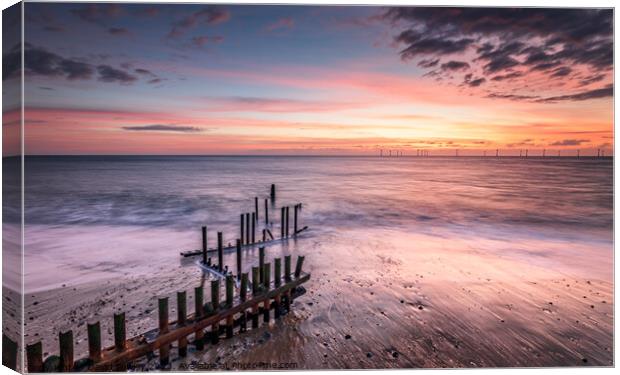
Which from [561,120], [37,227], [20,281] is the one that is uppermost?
[561,120]

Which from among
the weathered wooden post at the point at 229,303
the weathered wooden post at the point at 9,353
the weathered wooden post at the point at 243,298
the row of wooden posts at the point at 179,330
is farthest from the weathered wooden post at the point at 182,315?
the weathered wooden post at the point at 9,353

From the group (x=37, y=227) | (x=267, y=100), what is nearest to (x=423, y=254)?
(x=267, y=100)

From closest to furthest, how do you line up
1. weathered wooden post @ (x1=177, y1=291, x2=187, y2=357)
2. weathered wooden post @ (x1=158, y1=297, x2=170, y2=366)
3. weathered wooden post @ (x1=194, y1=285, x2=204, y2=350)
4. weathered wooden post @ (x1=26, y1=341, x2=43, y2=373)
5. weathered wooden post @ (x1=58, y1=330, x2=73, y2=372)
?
weathered wooden post @ (x1=26, y1=341, x2=43, y2=373) → weathered wooden post @ (x1=58, y1=330, x2=73, y2=372) → weathered wooden post @ (x1=158, y1=297, x2=170, y2=366) → weathered wooden post @ (x1=177, y1=291, x2=187, y2=357) → weathered wooden post @ (x1=194, y1=285, x2=204, y2=350)

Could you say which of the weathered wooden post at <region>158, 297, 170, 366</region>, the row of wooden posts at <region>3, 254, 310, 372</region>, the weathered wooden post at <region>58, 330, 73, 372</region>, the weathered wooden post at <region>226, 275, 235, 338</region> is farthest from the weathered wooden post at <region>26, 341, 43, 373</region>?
the weathered wooden post at <region>226, 275, 235, 338</region>

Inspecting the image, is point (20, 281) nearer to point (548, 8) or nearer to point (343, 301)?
point (343, 301)

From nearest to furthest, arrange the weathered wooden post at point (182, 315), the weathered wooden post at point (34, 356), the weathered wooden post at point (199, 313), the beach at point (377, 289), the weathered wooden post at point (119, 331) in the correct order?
the weathered wooden post at point (34, 356) → the weathered wooden post at point (119, 331) → the weathered wooden post at point (182, 315) → the weathered wooden post at point (199, 313) → the beach at point (377, 289)

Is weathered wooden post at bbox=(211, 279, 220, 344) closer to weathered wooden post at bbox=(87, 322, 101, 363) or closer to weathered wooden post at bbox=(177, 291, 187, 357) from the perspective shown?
weathered wooden post at bbox=(177, 291, 187, 357)

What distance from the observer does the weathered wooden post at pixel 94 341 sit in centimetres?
391

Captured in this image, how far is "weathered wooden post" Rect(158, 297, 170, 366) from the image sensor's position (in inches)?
173

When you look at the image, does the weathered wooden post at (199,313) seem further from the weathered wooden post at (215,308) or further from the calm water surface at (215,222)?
the calm water surface at (215,222)

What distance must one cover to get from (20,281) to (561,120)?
29.7 feet

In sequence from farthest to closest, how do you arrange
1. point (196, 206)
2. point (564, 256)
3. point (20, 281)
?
point (196, 206) < point (564, 256) < point (20, 281)

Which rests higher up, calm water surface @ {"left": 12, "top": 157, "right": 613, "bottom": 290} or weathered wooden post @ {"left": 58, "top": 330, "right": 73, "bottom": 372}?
weathered wooden post @ {"left": 58, "top": 330, "right": 73, "bottom": 372}

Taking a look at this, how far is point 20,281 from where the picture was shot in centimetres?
445
